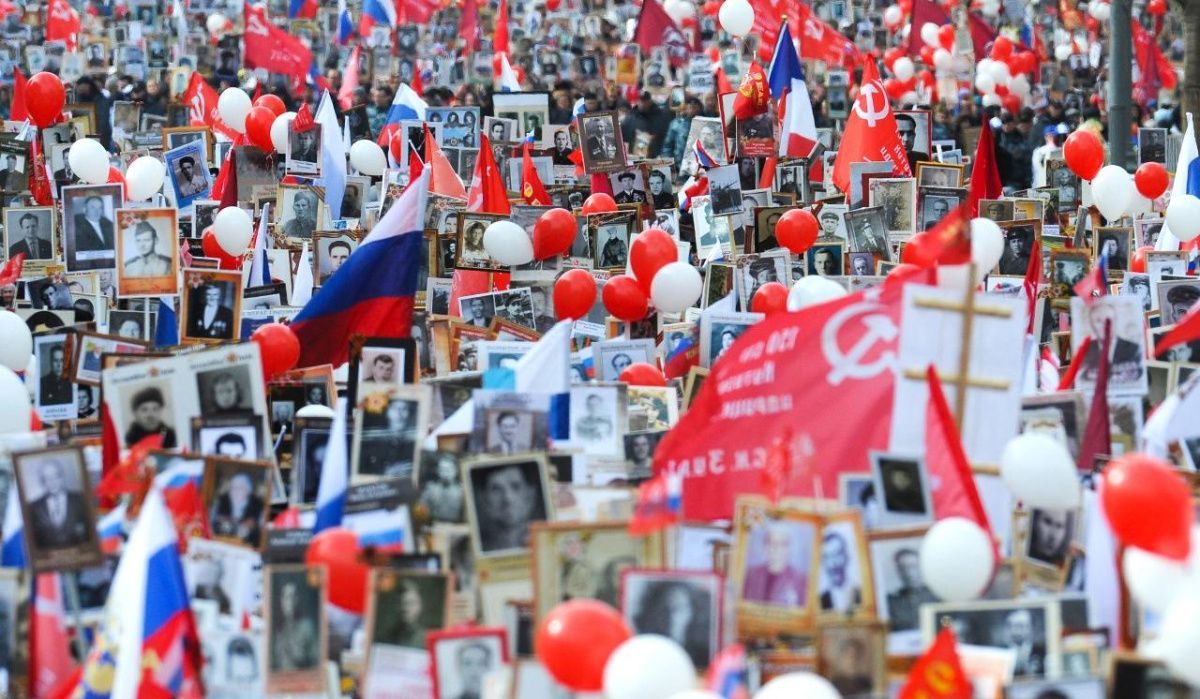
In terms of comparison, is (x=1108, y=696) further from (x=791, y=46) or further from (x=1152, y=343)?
(x=791, y=46)

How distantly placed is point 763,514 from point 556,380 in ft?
5.93

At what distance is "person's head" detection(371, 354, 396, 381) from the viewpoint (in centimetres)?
768

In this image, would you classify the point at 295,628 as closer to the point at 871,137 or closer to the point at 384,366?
the point at 384,366

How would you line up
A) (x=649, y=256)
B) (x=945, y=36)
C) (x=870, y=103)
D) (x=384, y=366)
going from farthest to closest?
(x=945, y=36)
(x=870, y=103)
(x=649, y=256)
(x=384, y=366)

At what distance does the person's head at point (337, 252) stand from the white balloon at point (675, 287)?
281cm

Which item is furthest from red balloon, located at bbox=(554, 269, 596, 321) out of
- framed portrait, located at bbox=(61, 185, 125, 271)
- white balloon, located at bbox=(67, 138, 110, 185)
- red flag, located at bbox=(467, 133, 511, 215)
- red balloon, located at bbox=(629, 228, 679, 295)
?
white balloon, located at bbox=(67, 138, 110, 185)

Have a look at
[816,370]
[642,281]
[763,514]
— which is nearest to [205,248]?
[642,281]

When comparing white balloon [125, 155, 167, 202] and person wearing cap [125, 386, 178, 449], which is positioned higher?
white balloon [125, 155, 167, 202]

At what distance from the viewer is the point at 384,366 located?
303 inches

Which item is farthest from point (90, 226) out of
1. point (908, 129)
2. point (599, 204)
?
point (908, 129)

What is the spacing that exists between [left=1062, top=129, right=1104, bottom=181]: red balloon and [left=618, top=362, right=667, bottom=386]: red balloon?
5.42m

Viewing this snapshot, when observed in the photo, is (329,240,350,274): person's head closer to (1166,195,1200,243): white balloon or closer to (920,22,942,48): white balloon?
(1166,195,1200,243): white balloon

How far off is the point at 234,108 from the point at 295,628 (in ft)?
34.6

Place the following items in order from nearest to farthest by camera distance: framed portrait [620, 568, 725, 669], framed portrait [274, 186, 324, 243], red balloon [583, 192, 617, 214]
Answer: framed portrait [620, 568, 725, 669]
red balloon [583, 192, 617, 214]
framed portrait [274, 186, 324, 243]
